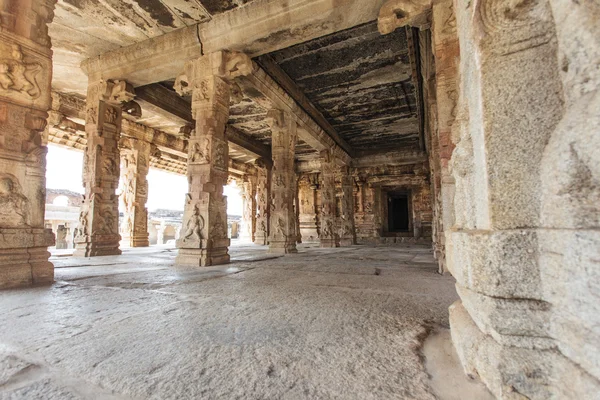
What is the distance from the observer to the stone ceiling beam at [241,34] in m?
4.17

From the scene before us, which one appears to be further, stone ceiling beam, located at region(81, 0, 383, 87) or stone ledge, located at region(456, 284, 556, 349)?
stone ceiling beam, located at region(81, 0, 383, 87)

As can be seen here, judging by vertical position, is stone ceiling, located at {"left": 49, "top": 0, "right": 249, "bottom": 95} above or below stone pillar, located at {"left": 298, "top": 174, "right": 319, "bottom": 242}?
above

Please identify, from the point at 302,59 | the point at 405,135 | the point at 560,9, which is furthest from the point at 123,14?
the point at 405,135

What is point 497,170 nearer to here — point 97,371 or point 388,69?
point 97,371

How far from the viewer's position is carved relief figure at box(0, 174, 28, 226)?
2.84 m

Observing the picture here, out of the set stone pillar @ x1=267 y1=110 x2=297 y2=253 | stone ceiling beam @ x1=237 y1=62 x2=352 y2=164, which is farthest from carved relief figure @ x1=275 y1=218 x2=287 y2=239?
stone ceiling beam @ x1=237 y1=62 x2=352 y2=164

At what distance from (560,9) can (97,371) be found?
2.10 m

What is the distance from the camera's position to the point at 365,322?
1.72 metres

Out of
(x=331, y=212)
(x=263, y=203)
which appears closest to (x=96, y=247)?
(x=331, y=212)

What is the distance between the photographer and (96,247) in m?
5.82

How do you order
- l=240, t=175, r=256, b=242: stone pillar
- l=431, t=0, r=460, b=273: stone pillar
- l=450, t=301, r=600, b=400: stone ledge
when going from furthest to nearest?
l=240, t=175, r=256, b=242: stone pillar
l=431, t=0, r=460, b=273: stone pillar
l=450, t=301, r=600, b=400: stone ledge

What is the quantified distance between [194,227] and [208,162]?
3.54 feet

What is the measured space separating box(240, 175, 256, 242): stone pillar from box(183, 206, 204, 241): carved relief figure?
9722mm

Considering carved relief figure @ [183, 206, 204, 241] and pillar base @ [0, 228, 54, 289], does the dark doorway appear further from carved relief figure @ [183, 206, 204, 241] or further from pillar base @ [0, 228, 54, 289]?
pillar base @ [0, 228, 54, 289]
